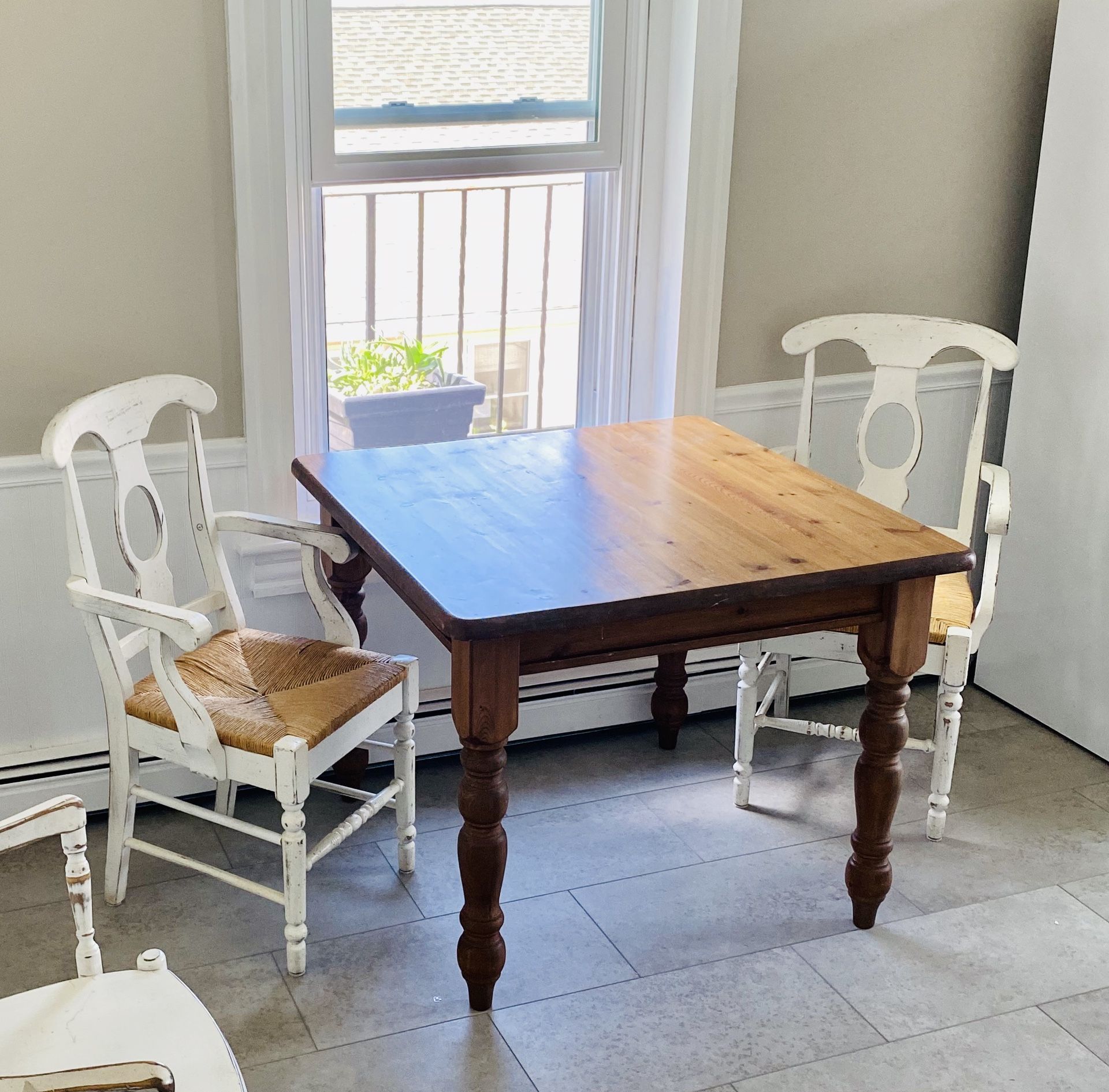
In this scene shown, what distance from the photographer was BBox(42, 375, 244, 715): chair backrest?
8.08ft

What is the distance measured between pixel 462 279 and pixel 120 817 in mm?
1415

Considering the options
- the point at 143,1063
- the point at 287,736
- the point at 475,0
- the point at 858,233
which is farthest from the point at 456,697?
the point at 858,233

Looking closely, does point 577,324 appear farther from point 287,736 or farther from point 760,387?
point 287,736

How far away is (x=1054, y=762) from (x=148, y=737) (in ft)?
7.22

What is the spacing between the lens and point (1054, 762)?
11.2 ft

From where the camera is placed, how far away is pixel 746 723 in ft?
10.3

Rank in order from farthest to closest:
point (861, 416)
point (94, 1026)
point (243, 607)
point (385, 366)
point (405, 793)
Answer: point (861, 416), point (385, 366), point (243, 607), point (405, 793), point (94, 1026)

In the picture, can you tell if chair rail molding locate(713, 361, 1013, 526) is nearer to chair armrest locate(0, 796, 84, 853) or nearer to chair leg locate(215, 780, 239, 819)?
chair leg locate(215, 780, 239, 819)

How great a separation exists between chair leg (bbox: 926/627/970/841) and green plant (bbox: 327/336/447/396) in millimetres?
1328

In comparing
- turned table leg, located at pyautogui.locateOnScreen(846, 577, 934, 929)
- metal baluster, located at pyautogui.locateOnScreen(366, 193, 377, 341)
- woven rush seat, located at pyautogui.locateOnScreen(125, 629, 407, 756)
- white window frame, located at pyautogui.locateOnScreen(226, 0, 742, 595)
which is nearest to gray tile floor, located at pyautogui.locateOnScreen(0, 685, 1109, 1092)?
turned table leg, located at pyautogui.locateOnScreen(846, 577, 934, 929)

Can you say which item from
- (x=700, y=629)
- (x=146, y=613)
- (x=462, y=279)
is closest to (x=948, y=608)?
(x=700, y=629)

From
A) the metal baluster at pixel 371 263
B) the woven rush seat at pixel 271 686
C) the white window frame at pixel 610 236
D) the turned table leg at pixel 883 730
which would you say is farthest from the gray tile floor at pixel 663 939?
the metal baluster at pixel 371 263

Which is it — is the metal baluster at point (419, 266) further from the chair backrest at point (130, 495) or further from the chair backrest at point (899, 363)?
the chair backrest at point (899, 363)

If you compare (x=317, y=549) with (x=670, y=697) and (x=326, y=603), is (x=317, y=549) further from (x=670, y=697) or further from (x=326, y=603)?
(x=670, y=697)
